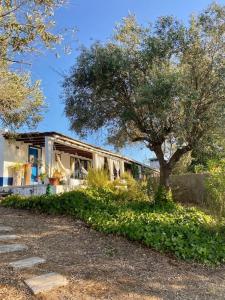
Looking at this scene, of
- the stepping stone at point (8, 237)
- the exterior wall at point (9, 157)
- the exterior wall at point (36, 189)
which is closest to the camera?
the stepping stone at point (8, 237)

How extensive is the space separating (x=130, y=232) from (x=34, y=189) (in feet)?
28.5

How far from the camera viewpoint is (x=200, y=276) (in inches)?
286

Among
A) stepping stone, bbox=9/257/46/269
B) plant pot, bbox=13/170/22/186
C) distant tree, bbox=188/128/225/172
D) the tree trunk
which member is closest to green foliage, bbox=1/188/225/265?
the tree trunk

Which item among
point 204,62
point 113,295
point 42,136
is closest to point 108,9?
point 204,62

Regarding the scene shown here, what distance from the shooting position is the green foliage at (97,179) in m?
13.5

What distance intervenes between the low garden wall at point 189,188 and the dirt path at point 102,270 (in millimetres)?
7574

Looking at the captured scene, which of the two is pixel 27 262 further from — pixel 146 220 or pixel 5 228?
pixel 146 220

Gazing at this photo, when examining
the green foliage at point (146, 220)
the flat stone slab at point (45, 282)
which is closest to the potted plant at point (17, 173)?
the green foliage at point (146, 220)

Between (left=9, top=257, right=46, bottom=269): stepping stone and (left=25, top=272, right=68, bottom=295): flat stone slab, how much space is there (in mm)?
450

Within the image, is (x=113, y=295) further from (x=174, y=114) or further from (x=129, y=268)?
(x=174, y=114)

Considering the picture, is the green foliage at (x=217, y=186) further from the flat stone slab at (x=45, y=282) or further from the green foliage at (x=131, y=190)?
the flat stone slab at (x=45, y=282)

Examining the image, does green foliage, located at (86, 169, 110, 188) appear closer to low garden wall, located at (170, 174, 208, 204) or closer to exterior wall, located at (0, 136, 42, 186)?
low garden wall, located at (170, 174, 208, 204)

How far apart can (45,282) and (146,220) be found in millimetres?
4213

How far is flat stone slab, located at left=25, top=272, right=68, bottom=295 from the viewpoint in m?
5.46
